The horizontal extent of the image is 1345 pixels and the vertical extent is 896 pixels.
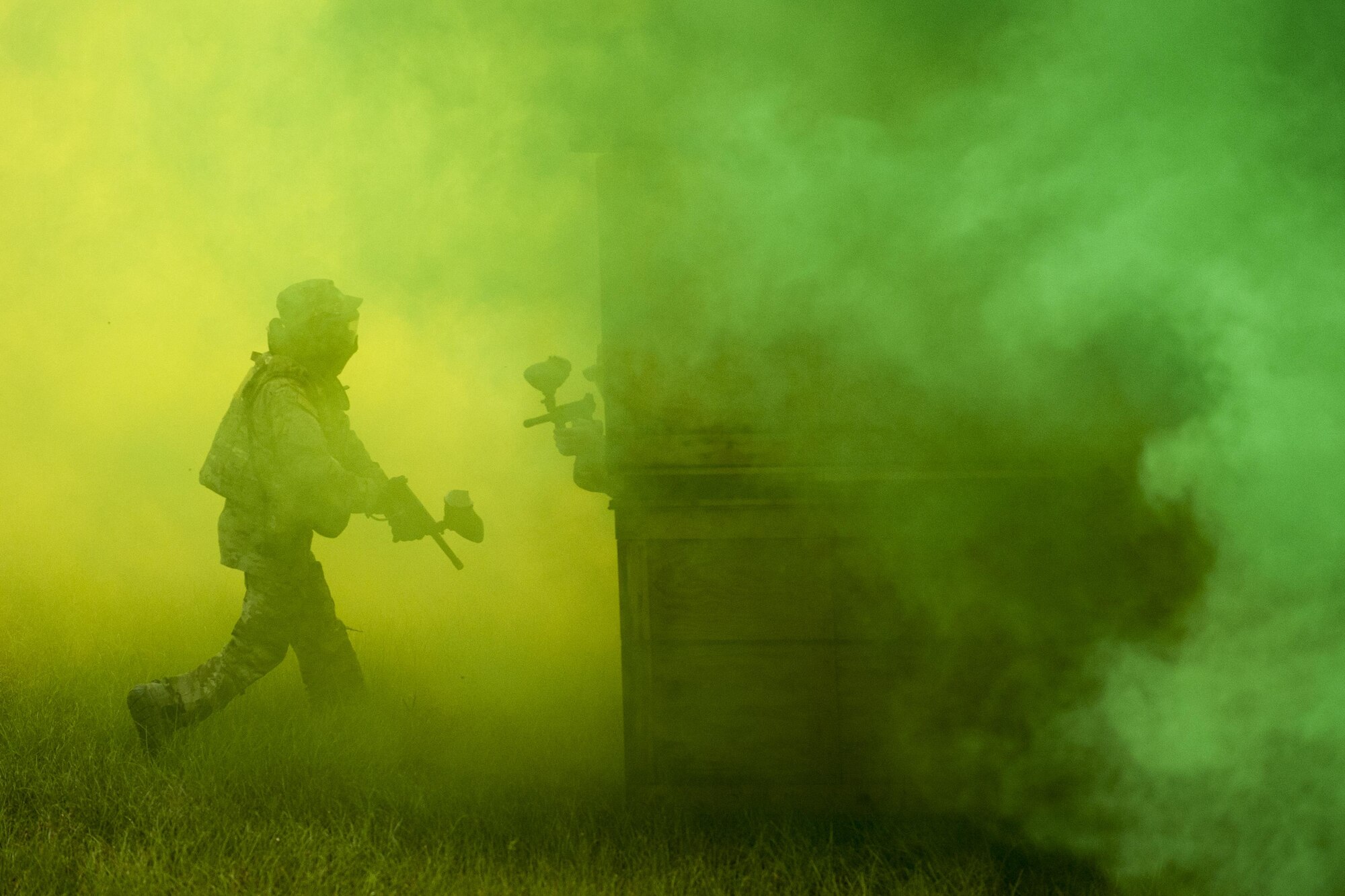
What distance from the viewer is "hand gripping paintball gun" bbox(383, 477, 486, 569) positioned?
4.17 metres

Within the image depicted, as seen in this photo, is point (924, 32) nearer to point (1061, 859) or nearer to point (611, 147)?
point (611, 147)

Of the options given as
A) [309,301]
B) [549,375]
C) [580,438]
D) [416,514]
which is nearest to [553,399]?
[549,375]

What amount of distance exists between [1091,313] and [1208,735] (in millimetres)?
1317

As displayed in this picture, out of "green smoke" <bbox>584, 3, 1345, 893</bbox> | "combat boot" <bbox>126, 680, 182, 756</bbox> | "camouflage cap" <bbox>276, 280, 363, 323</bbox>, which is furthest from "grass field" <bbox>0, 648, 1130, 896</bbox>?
"camouflage cap" <bbox>276, 280, 363, 323</bbox>

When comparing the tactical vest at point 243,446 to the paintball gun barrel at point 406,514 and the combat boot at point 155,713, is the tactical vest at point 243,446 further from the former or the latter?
the combat boot at point 155,713

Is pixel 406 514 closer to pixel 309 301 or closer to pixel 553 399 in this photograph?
pixel 553 399

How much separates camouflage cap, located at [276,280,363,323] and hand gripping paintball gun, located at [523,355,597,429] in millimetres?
807

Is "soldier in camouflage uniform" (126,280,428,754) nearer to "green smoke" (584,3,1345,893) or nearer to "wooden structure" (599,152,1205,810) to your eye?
"wooden structure" (599,152,1205,810)

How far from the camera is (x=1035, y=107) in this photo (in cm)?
333

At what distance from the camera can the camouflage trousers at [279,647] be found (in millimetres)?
3818

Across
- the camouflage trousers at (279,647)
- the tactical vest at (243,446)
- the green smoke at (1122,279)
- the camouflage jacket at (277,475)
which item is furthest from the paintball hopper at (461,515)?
the green smoke at (1122,279)

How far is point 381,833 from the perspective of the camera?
10.2 ft

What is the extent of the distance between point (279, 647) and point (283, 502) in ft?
1.88

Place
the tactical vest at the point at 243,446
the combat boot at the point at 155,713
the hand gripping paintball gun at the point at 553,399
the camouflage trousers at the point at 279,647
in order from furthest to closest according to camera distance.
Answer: the hand gripping paintball gun at the point at 553,399
the tactical vest at the point at 243,446
the camouflage trousers at the point at 279,647
the combat boot at the point at 155,713
